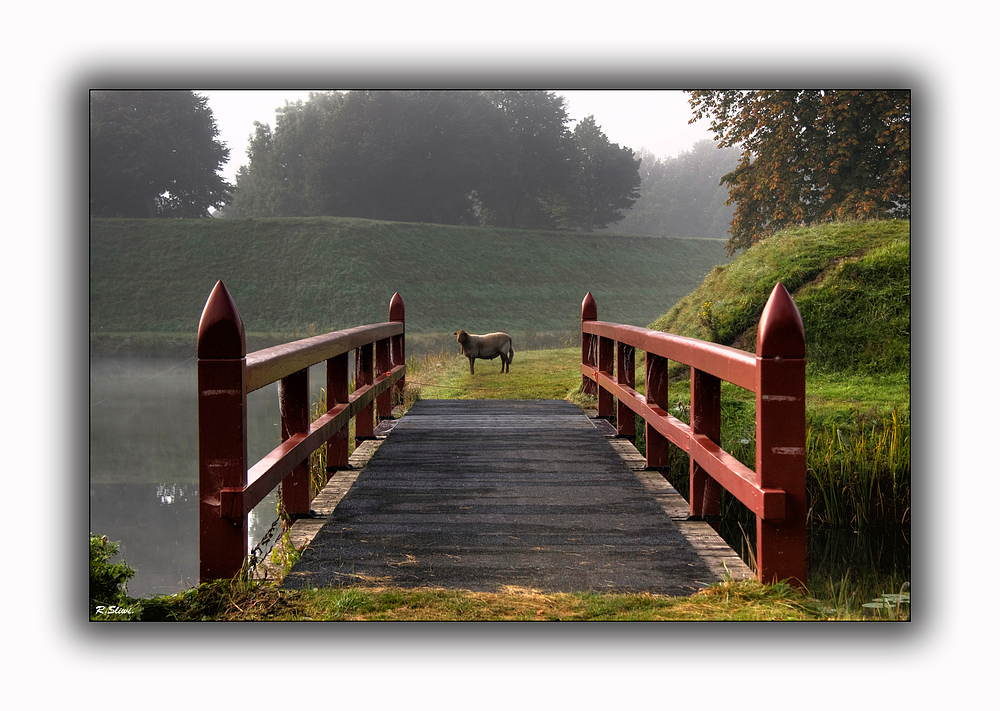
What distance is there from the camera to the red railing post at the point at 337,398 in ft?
17.9

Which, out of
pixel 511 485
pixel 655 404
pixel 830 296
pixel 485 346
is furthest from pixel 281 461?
pixel 485 346

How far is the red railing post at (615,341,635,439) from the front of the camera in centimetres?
687

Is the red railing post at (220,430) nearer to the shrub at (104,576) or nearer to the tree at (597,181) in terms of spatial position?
the shrub at (104,576)

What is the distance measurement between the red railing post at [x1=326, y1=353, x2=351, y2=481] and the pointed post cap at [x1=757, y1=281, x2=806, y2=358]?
2987 mm

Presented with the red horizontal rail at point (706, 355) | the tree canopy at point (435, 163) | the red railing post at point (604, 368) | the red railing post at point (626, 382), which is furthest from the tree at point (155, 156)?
the red horizontal rail at point (706, 355)

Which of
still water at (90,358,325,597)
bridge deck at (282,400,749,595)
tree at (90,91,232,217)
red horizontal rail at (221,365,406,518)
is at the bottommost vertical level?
still water at (90,358,325,597)

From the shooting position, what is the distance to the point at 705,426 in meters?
4.23


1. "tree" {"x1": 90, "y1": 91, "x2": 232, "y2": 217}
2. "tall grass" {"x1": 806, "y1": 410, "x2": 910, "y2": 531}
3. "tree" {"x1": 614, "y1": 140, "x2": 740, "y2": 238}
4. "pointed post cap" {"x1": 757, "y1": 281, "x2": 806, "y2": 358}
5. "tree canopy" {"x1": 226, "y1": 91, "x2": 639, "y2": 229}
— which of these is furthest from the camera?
"tree" {"x1": 614, "y1": 140, "x2": 740, "y2": 238}

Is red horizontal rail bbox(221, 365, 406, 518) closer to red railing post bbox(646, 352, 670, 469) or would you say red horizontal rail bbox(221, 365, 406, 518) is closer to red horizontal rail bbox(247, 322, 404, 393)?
red horizontal rail bbox(247, 322, 404, 393)

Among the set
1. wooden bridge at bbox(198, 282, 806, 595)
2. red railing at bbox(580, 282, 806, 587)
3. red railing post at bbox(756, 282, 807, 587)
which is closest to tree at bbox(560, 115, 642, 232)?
wooden bridge at bbox(198, 282, 806, 595)

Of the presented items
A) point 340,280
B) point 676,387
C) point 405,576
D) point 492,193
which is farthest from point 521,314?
point 405,576

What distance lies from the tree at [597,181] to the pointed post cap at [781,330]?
55.1 m

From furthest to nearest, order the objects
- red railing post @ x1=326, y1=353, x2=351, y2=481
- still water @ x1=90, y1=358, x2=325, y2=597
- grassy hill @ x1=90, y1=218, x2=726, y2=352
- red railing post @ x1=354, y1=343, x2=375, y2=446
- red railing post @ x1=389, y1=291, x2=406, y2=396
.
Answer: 1. grassy hill @ x1=90, y1=218, x2=726, y2=352
2. red railing post @ x1=389, y1=291, x2=406, y2=396
3. still water @ x1=90, y1=358, x2=325, y2=597
4. red railing post @ x1=354, y1=343, x2=375, y2=446
5. red railing post @ x1=326, y1=353, x2=351, y2=481

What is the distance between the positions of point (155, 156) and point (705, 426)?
47.5m
